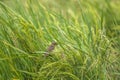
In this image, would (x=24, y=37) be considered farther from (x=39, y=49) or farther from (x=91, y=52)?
(x=91, y=52)

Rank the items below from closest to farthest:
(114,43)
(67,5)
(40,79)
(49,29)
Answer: (40,79), (49,29), (114,43), (67,5)

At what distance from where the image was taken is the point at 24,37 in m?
2.63

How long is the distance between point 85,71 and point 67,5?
2.26 metres

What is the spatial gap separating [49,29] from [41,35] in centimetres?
8

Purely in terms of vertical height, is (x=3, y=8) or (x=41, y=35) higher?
(x=3, y=8)

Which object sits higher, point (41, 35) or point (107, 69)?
point (41, 35)

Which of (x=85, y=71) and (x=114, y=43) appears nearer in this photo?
(x=85, y=71)

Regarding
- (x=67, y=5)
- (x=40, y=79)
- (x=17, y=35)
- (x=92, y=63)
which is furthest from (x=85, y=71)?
(x=67, y=5)

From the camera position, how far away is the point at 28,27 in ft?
8.59

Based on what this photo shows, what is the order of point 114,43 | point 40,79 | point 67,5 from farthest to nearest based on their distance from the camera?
point 67,5 < point 114,43 < point 40,79

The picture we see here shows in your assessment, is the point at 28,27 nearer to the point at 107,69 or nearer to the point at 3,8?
the point at 3,8

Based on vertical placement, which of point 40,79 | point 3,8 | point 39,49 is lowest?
point 40,79

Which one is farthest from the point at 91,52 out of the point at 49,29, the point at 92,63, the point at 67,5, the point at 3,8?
the point at 67,5

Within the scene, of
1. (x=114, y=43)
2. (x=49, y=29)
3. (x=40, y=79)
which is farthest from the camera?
(x=114, y=43)
